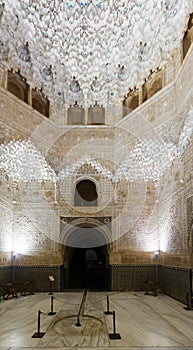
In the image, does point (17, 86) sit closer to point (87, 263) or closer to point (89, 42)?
point (89, 42)

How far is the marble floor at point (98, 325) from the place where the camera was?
17.9 feet

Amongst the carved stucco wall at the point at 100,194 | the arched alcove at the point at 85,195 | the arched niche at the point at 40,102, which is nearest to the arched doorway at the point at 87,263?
the arched alcove at the point at 85,195

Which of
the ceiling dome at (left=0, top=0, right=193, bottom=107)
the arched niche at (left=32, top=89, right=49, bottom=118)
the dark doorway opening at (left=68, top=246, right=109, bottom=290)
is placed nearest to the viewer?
the ceiling dome at (left=0, top=0, right=193, bottom=107)

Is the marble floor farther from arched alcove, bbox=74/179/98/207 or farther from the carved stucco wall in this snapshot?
arched alcove, bbox=74/179/98/207

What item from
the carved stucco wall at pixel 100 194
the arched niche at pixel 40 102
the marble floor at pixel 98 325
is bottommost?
the marble floor at pixel 98 325

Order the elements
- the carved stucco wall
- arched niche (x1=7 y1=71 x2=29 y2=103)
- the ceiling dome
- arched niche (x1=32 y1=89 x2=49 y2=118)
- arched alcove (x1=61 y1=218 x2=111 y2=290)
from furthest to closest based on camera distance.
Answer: arched niche (x1=32 y1=89 x2=49 y2=118) < arched alcove (x1=61 y1=218 x2=111 y2=290) < arched niche (x1=7 y1=71 x2=29 y2=103) < the carved stucco wall < the ceiling dome

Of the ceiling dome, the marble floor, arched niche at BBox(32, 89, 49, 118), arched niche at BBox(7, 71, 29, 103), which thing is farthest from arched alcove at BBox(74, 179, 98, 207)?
arched niche at BBox(7, 71, 29, 103)

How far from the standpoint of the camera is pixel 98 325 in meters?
6.62

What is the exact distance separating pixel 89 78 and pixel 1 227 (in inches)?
239

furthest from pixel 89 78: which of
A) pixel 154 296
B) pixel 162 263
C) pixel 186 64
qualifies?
pixel 154 296

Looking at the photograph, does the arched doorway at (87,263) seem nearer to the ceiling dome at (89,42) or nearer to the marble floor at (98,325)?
the marble floor at (98,325)

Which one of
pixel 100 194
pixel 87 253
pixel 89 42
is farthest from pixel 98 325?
pixel 87 253

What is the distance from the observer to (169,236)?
33.7ft

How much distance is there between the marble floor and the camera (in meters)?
5.44
